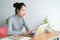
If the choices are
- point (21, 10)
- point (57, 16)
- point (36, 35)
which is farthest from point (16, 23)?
point (57, 16)

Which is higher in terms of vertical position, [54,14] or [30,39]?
[54,14]

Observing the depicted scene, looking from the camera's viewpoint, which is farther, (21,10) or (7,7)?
(7,7)

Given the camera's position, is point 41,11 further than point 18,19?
Yes

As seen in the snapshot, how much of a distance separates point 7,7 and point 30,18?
68 centimetres

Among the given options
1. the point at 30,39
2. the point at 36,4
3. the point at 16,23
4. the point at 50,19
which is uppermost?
the point at 36,4

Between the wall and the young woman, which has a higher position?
the wall

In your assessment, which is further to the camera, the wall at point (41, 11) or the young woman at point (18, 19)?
the wall at point (41, 11)

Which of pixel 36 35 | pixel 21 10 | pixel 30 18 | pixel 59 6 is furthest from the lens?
pixel 30 18

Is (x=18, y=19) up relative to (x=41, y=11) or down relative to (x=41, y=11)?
down

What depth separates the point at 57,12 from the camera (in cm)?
360

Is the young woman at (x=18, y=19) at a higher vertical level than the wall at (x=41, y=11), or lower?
lower

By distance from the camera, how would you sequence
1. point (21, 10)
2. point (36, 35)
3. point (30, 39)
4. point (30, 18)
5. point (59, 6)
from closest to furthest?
1. point (30, 39)
2. point (36, 35)
3. point (21, 10)
4. point (59, 6)
5. point (30, 18)

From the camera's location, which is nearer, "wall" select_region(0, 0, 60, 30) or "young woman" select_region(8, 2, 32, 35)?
"young woman" select_region(8, 2, 32, 35)

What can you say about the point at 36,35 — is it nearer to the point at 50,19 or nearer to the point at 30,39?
the point at 30,39
